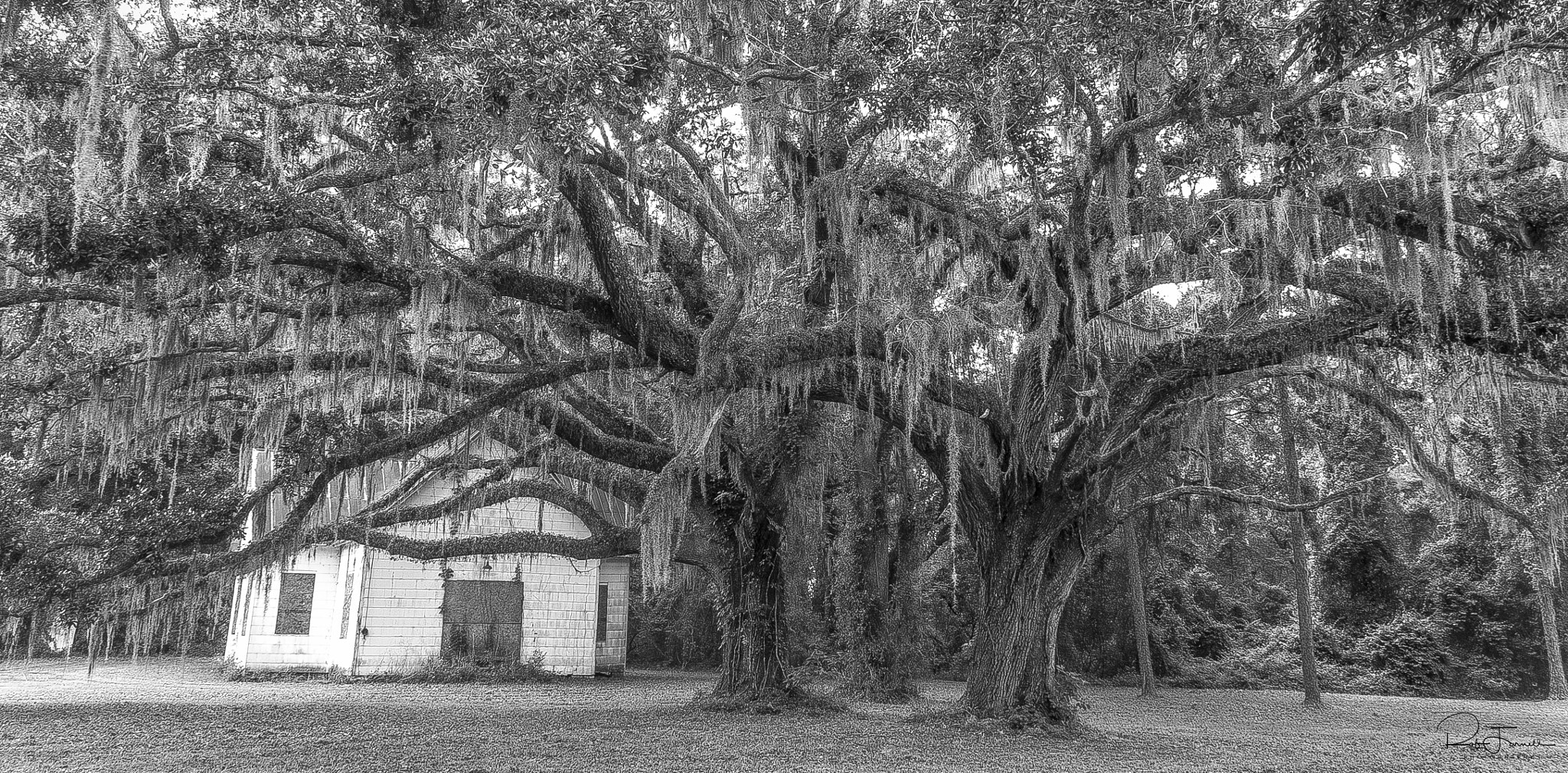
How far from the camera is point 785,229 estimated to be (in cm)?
990

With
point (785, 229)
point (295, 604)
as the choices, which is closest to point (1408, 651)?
point (785, 229)

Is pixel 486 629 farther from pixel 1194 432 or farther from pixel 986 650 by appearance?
pixel 1194 432

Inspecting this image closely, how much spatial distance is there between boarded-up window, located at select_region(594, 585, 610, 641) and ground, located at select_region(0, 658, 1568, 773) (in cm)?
434

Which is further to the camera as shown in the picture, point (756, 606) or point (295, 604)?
point (295, 604)

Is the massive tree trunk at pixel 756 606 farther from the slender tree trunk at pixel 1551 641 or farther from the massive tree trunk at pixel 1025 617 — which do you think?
the slender tree trunk at pixel 1551 641

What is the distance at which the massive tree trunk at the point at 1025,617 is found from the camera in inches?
359

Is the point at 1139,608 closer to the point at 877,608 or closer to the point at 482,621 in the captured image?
the point at 877,608

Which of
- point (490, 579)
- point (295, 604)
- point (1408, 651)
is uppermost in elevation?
point (490, 579)

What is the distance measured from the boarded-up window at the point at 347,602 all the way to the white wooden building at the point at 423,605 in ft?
0.05

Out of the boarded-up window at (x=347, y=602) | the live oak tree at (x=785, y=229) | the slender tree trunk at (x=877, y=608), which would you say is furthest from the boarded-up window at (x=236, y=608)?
the slender tree trunk at (x=877, y=608)

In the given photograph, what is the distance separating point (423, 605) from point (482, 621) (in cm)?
102

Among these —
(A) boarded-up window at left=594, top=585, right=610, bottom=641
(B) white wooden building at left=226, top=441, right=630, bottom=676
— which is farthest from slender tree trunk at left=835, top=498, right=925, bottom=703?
(A) boarded-up window at left=594, top=585, right=610, bottom=641

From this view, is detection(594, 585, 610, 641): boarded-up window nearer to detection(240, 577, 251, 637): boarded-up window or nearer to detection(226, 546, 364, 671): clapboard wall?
detection(226, 546, 364, 671): clapboard wall

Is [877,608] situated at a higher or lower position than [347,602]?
higher
